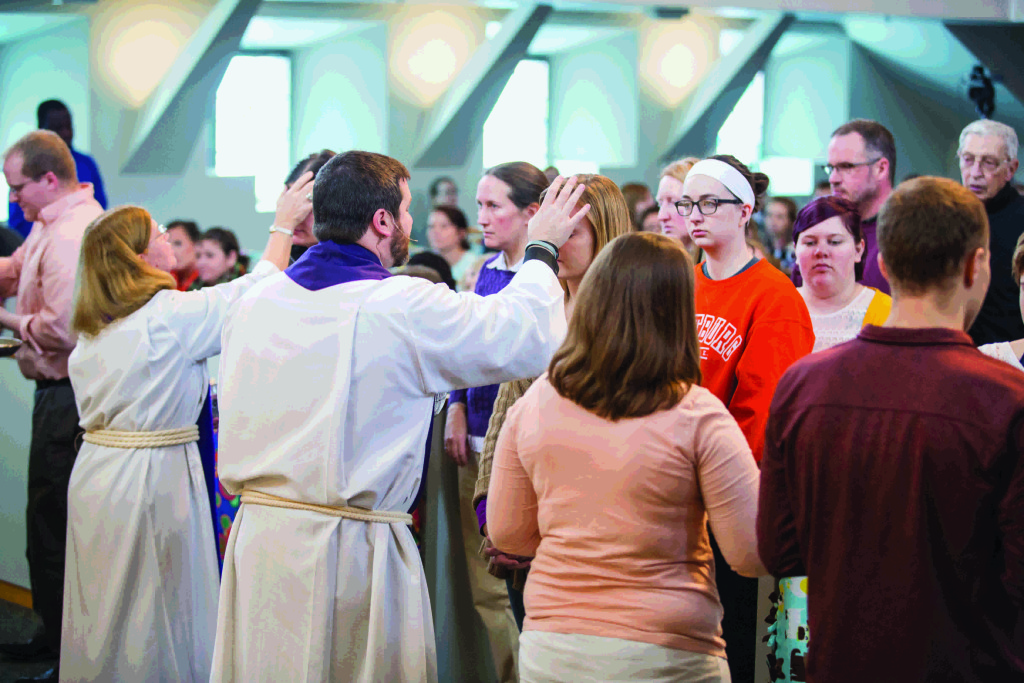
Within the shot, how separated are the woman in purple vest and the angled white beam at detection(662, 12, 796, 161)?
942 cm

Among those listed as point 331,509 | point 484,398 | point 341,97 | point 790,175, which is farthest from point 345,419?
point 790,175

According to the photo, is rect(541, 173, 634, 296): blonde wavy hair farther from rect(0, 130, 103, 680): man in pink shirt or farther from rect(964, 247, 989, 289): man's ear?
rect(0, 130, 103, 680): man in pink shirt

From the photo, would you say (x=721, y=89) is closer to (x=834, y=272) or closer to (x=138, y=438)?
(x=834, y=272)

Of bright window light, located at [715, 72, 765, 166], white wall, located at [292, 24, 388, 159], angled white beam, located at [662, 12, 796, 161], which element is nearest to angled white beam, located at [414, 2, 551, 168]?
white wall, located at [292, 24, 388, 159]

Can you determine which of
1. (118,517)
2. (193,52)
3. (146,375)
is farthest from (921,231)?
(193,52)

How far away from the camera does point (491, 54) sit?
34.8ft

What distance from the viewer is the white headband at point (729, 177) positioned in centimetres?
252

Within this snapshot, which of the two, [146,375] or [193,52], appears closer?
[146,375]

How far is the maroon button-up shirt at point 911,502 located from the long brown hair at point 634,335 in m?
0.21

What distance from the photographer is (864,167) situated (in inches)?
141

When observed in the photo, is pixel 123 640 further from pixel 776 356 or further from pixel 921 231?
pixel 921 231

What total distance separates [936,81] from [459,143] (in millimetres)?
6557

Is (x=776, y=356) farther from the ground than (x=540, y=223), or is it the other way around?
(x=540, y=223)

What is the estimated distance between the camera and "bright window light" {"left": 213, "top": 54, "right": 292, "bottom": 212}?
35.1 feet
